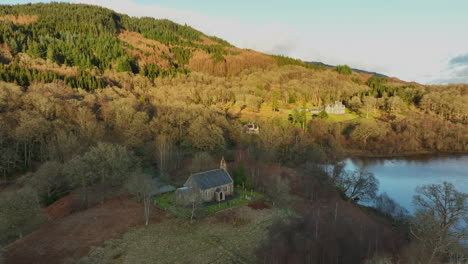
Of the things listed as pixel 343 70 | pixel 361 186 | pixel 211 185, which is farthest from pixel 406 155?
pixel 343 70

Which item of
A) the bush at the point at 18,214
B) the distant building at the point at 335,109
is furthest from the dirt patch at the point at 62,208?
the distant building at the point at 335,109

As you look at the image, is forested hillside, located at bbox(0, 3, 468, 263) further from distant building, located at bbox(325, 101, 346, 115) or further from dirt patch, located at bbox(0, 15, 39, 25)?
distant building, located at bbox(325, 101, 346, 115)

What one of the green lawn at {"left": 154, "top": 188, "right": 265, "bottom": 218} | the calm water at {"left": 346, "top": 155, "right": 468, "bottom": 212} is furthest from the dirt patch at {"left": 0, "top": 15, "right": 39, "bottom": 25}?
the calm water at {"left": 346, "top": 155, "right": 468, "bottom": 212}

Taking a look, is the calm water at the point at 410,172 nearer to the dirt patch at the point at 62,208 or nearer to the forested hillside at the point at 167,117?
the forested hillside at the point at 167,117

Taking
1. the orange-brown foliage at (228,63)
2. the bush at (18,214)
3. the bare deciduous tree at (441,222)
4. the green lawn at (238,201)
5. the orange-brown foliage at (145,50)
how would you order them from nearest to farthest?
1. the bush at (18,214)
2. the bare deciduous tree at (441,222)
3. the green lawn at (238,201)
4. the orange-brown foliage at (145,50)
5. the orange-brown foliage at (228,63)

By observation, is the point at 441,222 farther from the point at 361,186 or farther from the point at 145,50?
the point at 145,50

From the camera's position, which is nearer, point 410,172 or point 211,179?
point 211,179
